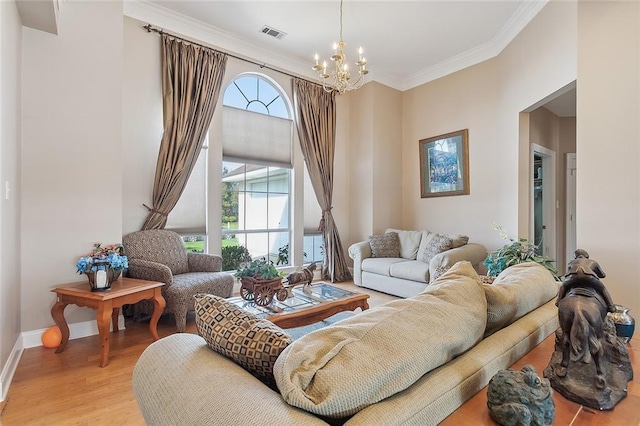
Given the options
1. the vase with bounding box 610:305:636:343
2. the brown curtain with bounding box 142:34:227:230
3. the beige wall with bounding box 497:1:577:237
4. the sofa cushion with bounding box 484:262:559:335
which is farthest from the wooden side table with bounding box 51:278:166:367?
the beige wall with bounding box 497:1:577:237

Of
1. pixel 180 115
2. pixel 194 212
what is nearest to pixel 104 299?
pixel 194 212

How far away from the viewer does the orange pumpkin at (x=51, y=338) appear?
2611 millimetres

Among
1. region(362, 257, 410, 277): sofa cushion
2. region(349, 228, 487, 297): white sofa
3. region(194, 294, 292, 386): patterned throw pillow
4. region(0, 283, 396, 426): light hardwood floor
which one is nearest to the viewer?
region(194, 294, 292, 386): patterned throw pillow

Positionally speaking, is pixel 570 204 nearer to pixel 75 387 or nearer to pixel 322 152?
pixel 322 152

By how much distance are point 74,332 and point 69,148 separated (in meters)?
1.66

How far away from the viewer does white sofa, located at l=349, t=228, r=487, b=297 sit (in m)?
3.88

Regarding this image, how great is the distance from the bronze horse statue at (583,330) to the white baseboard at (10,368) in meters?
2.96

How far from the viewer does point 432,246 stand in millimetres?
4254

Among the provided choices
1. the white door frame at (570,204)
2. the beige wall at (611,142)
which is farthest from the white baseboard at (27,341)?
the white door frame at (570,204)

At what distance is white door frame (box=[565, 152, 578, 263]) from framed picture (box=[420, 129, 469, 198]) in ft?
6.07

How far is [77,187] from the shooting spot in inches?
112

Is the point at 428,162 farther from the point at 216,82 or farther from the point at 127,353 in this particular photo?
the point at 127,353

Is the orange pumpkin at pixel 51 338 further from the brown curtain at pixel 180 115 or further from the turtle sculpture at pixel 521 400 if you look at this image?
the turtle sculpture at pixel 521 400

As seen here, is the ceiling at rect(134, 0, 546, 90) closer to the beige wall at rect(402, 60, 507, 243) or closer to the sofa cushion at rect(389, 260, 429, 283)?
the beige wall at rect(402, 60, 507, 243)
